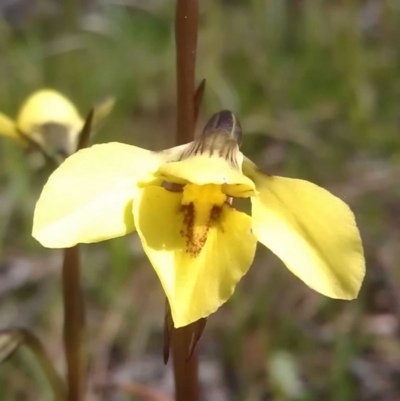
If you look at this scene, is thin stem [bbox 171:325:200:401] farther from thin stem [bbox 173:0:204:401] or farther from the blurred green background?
the blurred green background

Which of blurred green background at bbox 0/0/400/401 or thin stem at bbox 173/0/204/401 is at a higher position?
thin stem at bbox 173/0/204/401

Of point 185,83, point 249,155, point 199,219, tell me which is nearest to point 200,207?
point 199,219

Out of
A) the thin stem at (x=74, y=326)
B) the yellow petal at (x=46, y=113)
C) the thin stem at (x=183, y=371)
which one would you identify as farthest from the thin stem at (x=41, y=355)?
the yellow petal at (x=46, y=113)

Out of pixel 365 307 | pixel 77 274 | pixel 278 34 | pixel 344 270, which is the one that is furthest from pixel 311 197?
pixel 278 34

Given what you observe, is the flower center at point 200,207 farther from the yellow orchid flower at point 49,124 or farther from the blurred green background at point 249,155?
the blurred green background at point 249,155

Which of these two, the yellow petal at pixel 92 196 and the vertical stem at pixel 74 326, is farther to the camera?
the vertical stem at pixel 74 326

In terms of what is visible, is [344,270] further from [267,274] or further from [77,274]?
[267,274]

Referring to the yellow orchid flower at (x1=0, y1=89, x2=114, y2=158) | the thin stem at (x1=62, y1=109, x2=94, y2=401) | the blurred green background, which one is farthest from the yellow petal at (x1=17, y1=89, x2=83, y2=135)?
the blurred green background
